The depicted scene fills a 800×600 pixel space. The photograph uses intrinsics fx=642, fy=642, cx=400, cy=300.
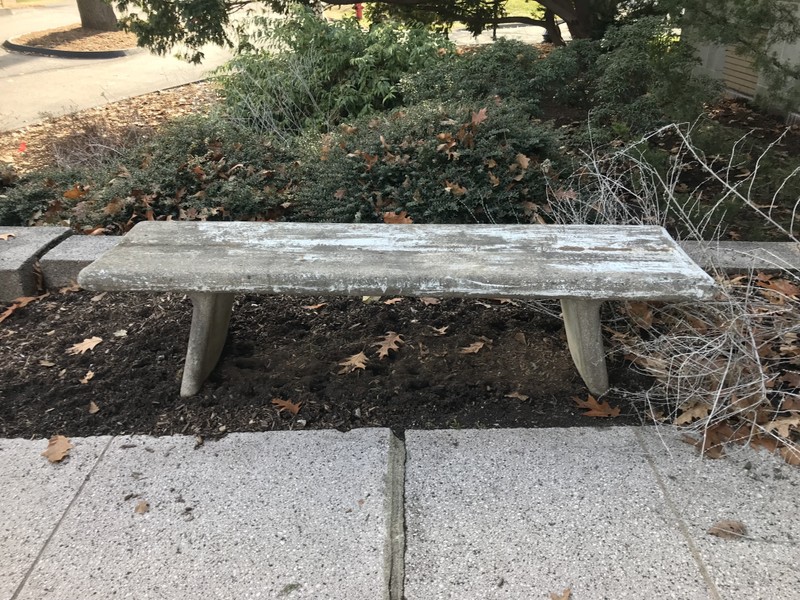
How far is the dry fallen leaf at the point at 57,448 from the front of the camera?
2.45 m

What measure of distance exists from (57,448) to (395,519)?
54.0 inches

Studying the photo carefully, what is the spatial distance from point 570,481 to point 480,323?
113 cm

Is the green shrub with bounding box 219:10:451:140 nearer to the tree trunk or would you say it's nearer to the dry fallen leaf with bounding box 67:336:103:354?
the dry fallen leaf with bounding box 67:336:103:354

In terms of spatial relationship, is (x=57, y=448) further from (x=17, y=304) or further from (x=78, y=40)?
(x=78, y=40)

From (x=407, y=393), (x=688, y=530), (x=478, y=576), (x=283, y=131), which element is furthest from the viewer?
(x=283, y=131)

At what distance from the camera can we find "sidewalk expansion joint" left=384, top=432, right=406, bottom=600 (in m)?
1.95

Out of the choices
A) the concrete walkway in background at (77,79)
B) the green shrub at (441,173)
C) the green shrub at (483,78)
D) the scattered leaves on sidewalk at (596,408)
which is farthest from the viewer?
the concrete walkway in background at (77,79)

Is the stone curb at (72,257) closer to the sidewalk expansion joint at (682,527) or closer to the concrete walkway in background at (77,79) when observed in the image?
the sidewalk expansion joint at (682,527)

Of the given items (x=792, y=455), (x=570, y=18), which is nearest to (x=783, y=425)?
(x=792, y=455)

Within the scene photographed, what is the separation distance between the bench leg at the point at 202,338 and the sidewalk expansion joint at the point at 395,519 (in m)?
0.89

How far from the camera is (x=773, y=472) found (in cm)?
234

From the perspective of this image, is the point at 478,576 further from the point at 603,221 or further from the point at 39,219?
the point at 39,219

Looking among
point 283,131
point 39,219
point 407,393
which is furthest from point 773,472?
point 283,131

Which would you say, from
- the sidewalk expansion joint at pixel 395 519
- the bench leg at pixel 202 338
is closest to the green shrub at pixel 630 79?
the sidewalk expansion joint at pixel 395 519
